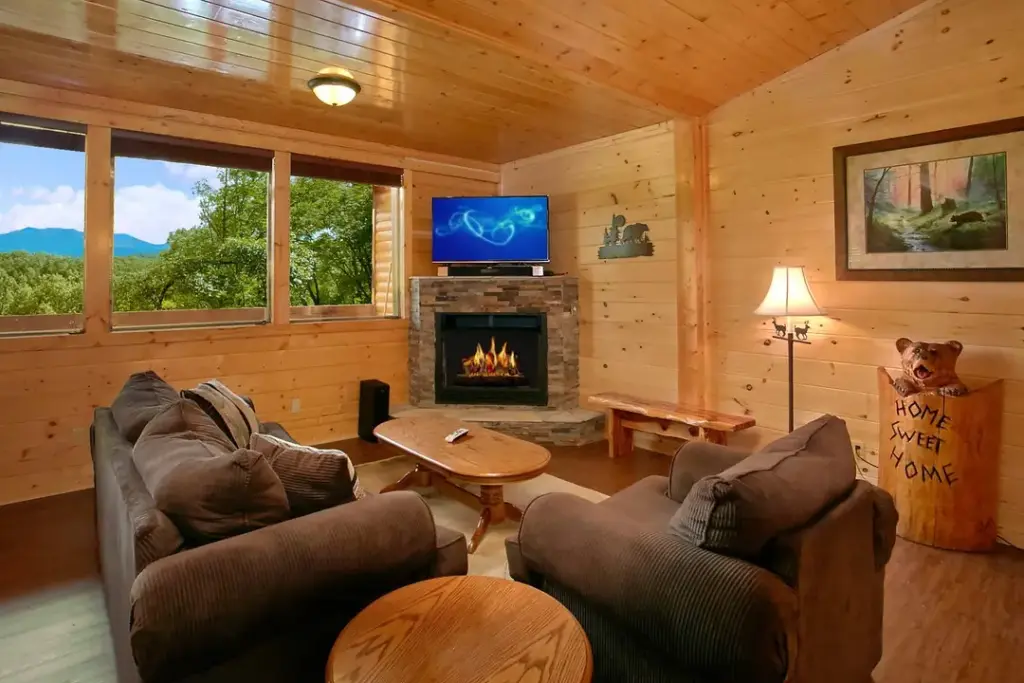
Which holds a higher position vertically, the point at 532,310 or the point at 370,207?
the point at 370,207

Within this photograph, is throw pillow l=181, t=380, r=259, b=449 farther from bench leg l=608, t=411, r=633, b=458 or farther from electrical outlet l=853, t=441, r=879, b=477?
electrical outlet l=853, t=441, r=879, b=477

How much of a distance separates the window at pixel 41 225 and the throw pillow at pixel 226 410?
74.1 inches

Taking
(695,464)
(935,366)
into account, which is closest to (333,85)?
(695,464)

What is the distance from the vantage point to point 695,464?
7.57 ft

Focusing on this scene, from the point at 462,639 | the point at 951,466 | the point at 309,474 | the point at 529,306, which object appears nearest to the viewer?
the point at 462,639

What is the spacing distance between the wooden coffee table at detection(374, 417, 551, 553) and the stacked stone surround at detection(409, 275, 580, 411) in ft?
4.86

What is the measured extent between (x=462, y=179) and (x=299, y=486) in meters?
4.27

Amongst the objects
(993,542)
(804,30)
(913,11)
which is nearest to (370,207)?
(804,30)

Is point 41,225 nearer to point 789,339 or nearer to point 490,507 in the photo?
point 490,507

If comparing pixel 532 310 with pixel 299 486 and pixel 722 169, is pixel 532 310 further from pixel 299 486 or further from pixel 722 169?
pixel 299 486

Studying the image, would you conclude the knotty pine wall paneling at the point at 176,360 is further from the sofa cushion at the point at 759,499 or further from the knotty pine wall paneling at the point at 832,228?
the sofa cushion at the point at 759,499

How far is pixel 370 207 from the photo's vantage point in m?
5.20

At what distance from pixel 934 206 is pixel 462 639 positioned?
10.5 feet

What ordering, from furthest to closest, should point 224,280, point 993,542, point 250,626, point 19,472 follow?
1. point 224,280
2. point 19,472
3. point 993,542
4. point 250,626
